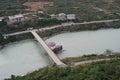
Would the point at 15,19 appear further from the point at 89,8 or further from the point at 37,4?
the point at 89,8

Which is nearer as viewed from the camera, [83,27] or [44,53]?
[44,53]

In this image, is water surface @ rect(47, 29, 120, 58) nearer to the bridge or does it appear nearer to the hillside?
the bridge

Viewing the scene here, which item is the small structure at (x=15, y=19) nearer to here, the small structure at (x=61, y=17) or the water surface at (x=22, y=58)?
the small structure at (x=61, y=17)

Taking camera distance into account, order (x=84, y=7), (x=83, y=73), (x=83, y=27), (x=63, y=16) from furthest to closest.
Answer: (x=84, y=7), (x=63, y=16), (x=83, y=27), (x=83, y=73)

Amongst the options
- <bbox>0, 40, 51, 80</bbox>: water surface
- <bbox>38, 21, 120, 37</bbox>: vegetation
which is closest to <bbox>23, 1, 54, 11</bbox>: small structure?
<bbox>38, 21, 120, 37</bbox>: vegetation

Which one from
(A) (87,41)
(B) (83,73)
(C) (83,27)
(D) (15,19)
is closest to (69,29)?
(C) (83,27)

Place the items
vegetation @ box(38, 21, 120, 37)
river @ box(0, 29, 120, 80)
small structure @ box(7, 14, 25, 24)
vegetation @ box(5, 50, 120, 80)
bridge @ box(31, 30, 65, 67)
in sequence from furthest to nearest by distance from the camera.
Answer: small structure @ box(7, 14, 25, 24), vegetation @ box(38, 21, 120, 37), river @ box(0, 29, 120, 80), bridge @ box(31, 30, 65, 67), vegetation @ box(5, 50, 120, 80)

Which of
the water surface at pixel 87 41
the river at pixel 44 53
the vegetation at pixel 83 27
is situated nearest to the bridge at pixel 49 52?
the river at pixel 44 53

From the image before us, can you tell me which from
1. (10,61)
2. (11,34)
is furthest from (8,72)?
(11,34)

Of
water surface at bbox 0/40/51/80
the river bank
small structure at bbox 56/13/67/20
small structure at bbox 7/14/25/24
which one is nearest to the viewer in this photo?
water surface at bbox 0/40/51/80
